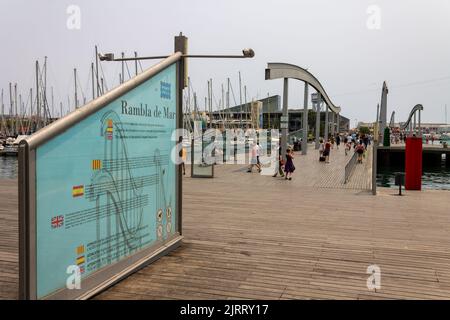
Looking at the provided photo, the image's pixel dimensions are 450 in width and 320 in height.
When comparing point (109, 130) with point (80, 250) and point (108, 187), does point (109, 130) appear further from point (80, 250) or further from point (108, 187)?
point (80, 250)

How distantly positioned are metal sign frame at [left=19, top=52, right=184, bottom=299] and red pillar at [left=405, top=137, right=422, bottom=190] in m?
12.7

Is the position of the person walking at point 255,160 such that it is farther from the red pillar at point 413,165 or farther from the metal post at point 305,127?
the metal post at point 305,127

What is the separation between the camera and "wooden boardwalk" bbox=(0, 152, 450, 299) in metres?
5.19

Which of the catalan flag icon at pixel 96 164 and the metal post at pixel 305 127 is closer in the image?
the catalan flag icon at pixel 96 164

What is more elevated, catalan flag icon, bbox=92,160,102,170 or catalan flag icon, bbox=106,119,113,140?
catalan flag icon, bbox=106,119,113,140

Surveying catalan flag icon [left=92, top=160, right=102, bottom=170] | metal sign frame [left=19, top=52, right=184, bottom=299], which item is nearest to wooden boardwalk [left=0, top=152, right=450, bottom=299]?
metal sign frame [left=19, top=52, right=184, bottom=299]

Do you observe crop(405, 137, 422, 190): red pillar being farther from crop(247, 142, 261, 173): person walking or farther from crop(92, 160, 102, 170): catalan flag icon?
crop(92, 160, 102, 170): catalan flag icon

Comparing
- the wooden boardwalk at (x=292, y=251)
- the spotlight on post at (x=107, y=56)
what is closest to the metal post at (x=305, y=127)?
the wooden boardwalk at (x=292, y=251)

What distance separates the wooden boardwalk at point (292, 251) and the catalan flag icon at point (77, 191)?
1.15m

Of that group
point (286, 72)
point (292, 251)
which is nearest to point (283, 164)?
point (286, 72)

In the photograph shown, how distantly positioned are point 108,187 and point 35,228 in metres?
1.20

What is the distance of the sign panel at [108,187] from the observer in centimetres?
402
